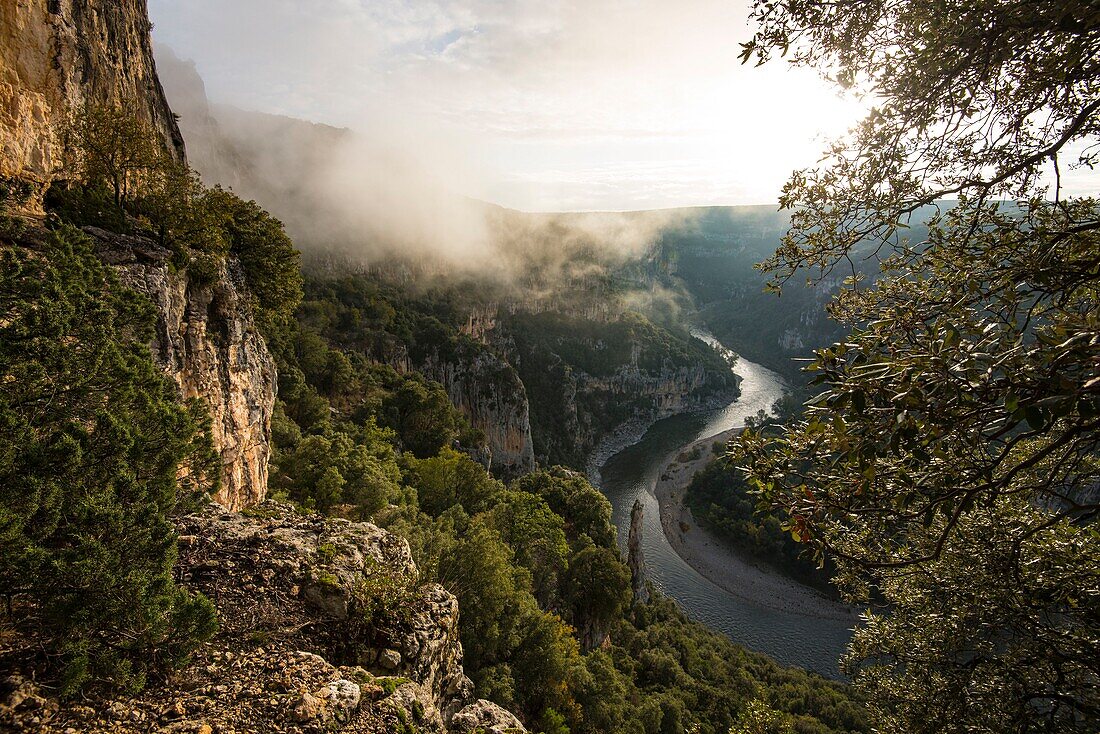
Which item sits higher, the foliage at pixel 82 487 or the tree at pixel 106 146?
the tree at pixel 106 146

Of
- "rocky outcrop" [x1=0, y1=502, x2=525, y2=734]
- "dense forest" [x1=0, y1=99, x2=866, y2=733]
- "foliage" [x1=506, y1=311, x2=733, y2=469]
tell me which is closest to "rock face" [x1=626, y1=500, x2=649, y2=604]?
"dense forest" [x1=0, y1=99, x2=866, y2=733]

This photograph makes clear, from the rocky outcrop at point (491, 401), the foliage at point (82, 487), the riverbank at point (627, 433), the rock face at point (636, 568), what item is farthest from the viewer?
the riverbank at point (627, 433)

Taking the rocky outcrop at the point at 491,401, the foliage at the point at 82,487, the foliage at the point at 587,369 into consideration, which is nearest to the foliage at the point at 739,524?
the foliage at the point at 587,369

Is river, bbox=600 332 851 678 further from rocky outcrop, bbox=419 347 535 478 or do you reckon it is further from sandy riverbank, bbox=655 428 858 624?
rocky outcrop, bbox=419 347 535 478

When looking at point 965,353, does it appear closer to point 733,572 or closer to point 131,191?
point 131,191

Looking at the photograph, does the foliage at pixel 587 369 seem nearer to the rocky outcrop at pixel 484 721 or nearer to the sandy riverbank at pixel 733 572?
the sandy riverbank at pixel 733 572

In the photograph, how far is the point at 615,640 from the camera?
32125 millimetres

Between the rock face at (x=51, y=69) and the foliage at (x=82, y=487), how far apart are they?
6327 mm

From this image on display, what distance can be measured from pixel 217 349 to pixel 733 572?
5564cm

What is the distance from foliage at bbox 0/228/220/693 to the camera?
426cm

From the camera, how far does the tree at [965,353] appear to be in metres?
2.58

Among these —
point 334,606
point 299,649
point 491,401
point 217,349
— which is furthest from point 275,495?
point 491,401

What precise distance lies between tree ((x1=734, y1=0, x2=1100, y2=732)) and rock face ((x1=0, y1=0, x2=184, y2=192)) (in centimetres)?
1364

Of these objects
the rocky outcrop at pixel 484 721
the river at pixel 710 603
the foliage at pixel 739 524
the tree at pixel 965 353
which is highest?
the tree at pixel 965 353
